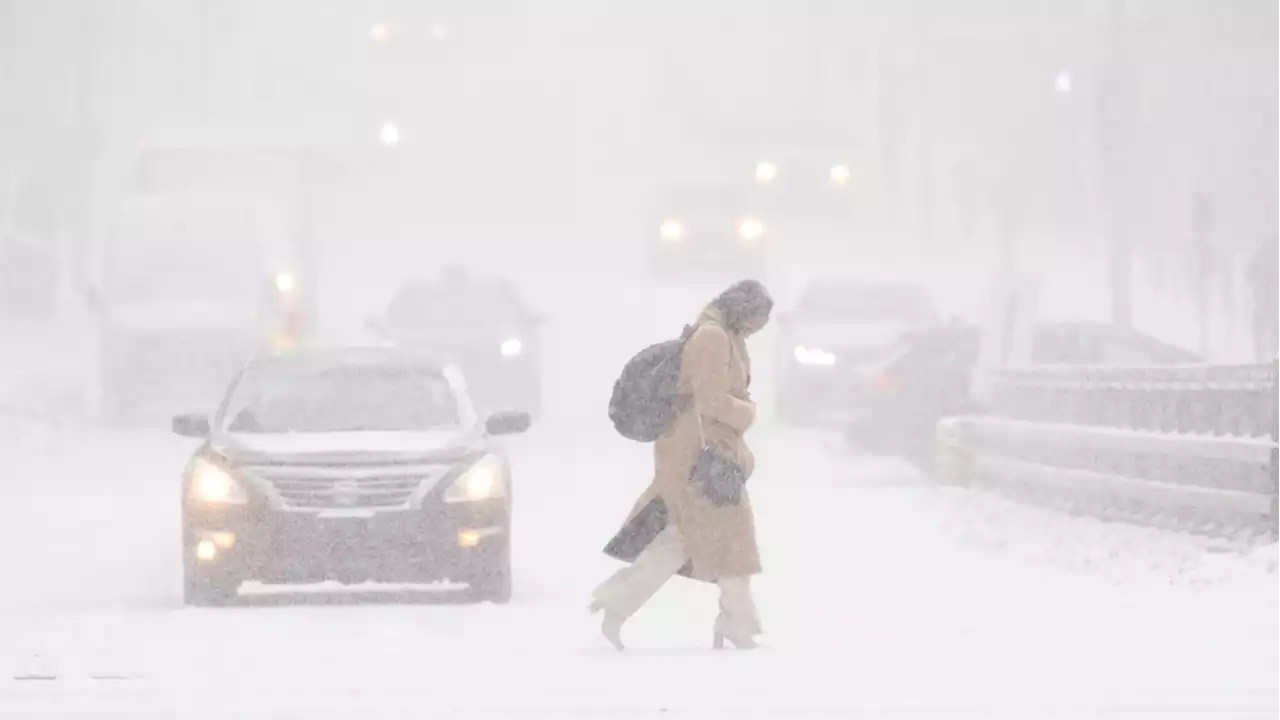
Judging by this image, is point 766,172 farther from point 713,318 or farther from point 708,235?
point 713,318

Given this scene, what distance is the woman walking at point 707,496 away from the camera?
933 cm

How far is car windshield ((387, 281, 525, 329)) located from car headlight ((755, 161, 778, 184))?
33503 mm

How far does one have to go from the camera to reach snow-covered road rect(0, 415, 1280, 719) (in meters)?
8.30

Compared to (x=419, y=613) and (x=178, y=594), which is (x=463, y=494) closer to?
(x=419, y=613)

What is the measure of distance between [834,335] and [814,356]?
46cm

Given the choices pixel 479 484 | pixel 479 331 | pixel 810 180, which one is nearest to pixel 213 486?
pixel 479 484

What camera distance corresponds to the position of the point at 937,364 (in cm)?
2272

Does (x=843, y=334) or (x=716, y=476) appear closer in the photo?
(x=716, y=476)


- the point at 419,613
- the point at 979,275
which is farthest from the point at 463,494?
the point at 979,275

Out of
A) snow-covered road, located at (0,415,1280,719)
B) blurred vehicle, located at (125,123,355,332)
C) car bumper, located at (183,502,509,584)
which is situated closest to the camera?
snow-covered road, located at (0,415,1280,719)

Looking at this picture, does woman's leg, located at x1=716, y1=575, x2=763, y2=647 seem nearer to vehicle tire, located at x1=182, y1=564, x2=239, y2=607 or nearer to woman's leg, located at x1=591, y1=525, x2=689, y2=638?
woman's leg, located at x1=591, y1=525, x2=689, y2=638

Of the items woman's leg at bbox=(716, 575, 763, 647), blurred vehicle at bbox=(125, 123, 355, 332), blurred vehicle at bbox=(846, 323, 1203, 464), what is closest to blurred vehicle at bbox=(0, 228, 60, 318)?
blurred vehicle at bbox=(125, 123, 355, 332)

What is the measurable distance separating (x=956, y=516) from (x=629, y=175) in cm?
6625

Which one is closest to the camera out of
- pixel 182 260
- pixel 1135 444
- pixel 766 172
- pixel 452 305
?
pixel 1135 444
